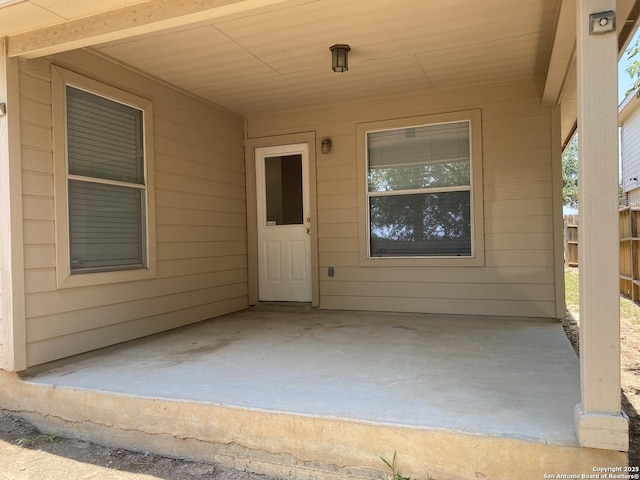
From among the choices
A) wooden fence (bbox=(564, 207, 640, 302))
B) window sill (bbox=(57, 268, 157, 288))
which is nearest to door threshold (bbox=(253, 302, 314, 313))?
window sill (bbox=(57, 268, 157, 288))

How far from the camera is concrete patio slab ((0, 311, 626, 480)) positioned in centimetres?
194

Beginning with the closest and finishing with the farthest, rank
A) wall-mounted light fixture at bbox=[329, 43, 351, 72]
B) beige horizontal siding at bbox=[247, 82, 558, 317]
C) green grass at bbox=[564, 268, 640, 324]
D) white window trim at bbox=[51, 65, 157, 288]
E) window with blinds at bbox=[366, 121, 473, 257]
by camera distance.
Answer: white window trim at bbox=[51, 65, 157, 288]
wall-mounted light fixture at bbox=[329, 43, 351, 72]
beige horizontal siding at bbox=[247, 82, 558, 317]
window with blinds at bbox=[366, 121, 473, 257]
green grass at bbox=[564, 268, 640, 324]

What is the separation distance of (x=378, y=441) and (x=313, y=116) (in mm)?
3979

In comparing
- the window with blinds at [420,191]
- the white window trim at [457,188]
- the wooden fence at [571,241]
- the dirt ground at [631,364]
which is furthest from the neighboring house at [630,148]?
the window with blinds at [420,191]

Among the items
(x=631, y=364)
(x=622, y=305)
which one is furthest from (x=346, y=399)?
(x=622, y=305)

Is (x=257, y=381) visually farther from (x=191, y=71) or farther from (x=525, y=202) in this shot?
(x=525, y=202)

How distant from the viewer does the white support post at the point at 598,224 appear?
5.98 ft

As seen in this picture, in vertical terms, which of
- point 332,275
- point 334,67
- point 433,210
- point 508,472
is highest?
point 334,67

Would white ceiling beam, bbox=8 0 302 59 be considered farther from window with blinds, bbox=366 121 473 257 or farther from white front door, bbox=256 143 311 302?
white front door, bbox=256 143 311 302

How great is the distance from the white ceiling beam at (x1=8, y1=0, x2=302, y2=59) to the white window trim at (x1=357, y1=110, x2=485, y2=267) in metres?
2.22

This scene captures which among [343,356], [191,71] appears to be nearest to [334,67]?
[191,71]

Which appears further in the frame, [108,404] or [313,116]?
[313,116]

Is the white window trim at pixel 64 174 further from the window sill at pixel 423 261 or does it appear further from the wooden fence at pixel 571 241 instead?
the wooden fence at pixel 571 241

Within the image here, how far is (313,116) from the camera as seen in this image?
17.2 feet
